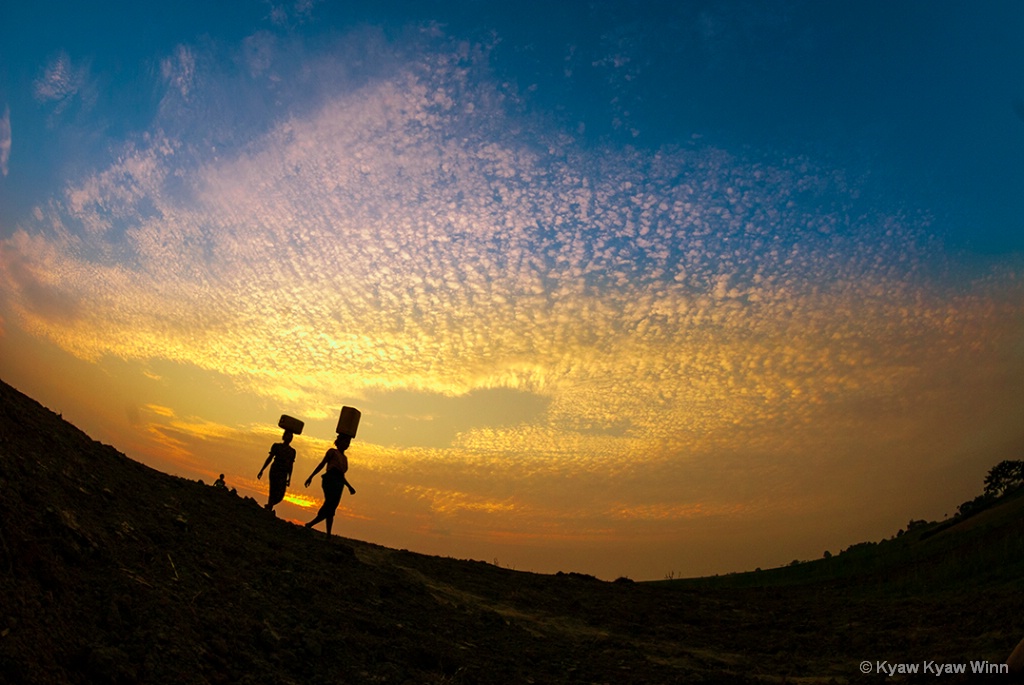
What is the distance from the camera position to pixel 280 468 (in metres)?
15.0

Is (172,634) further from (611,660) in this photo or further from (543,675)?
(611,660)

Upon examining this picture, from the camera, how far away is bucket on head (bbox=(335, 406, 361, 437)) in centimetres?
1446

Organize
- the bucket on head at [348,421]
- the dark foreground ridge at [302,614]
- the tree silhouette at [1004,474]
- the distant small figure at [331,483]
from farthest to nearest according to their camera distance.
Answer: the tree silhouette at [1004,474] < the bucket on head at [348,421] < the distant small figure at [331,483] < the dark foreground ridge at [302,614]

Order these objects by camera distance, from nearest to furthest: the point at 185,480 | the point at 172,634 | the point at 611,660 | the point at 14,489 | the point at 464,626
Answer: the point at 172,634
the point at 14,489
the point at 611,660
the point at 464,626
the point at 185,480

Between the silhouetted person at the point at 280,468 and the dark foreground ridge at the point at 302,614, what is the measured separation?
959 mm

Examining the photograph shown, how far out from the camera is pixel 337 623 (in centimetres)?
743

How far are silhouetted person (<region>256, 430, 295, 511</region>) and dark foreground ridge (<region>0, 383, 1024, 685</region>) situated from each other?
0.96 metres

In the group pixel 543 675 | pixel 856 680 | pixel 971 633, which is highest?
pixel 971 633

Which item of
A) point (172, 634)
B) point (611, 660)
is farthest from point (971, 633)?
point (172, 634)

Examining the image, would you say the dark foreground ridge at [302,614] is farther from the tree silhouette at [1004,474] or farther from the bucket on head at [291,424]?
the tree silhouette at [1004,474]

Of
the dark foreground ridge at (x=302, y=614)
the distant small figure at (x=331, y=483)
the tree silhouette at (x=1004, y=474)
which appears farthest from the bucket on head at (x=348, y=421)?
the tree silhouette at (x=1004, y=474)

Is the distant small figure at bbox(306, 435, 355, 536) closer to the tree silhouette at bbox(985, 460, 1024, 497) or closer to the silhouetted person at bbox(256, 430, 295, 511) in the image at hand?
the silhouetted person at bbox(256, 430, 295, 511)

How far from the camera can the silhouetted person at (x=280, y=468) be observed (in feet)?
49.1

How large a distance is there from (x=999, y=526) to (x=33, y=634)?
23555mm
